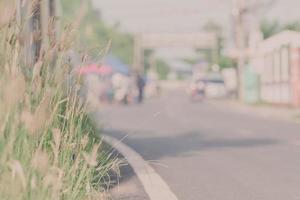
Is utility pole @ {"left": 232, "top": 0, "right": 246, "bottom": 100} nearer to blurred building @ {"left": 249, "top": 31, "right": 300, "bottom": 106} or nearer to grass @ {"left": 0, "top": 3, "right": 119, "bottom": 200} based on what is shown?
blurred building @ {"left": 249, "top": 31, "right": 300, "bottom": 106}

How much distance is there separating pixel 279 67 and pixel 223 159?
95.0 feet

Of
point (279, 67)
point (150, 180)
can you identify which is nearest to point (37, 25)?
point (150, 180)

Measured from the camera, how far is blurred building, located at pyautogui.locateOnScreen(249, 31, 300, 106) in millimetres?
38062

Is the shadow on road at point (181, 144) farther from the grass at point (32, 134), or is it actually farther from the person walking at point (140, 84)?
the person walking at point (140, 84)

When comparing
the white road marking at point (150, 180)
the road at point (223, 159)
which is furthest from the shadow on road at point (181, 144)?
the white road marking at point (150, 180)

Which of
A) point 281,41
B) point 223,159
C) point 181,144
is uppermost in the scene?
point 281,41

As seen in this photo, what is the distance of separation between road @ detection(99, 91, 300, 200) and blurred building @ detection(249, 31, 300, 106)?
16.0 metres

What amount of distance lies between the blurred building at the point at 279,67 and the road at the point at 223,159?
1599 centimetres

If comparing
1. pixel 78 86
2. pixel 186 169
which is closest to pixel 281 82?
pixel 186 169

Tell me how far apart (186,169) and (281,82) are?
1185 inches

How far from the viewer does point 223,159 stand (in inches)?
514

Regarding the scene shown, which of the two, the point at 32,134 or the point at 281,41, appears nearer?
the point at 32,134

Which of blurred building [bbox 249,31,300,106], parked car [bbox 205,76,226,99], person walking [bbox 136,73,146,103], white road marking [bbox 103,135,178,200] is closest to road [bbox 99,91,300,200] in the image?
white road marking [bbox 103,135,178,200]

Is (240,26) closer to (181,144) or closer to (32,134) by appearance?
(181,144)
